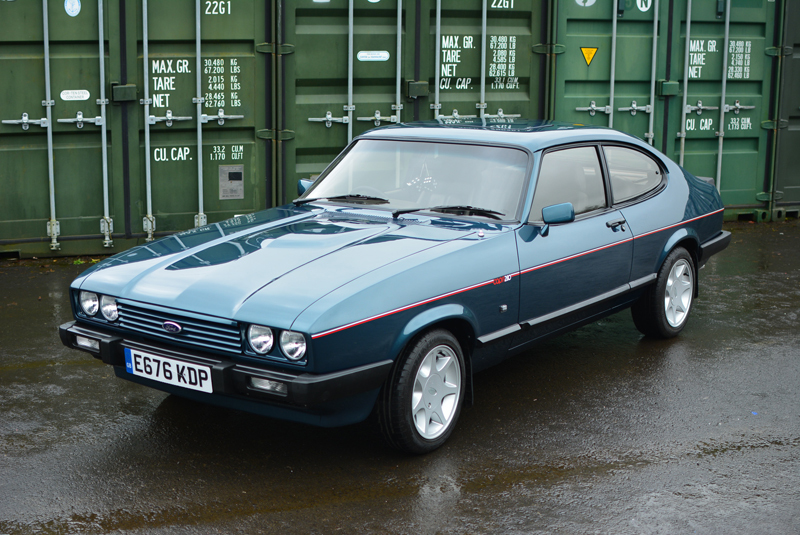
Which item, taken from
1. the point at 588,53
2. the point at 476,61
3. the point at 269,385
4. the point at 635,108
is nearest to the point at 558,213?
the point at 269,385

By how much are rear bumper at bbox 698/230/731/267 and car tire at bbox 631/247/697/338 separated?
0.13m

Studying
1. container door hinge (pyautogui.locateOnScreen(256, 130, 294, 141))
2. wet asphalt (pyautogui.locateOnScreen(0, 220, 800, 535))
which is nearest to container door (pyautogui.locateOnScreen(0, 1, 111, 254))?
container door hinge (pyautogui.locateOnScreen(256, 130, 294, 141))

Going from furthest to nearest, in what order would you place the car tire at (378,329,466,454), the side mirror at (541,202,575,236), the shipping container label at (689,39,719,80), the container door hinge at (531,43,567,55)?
the shipping container label at (689,39,719,80) → the container door hinge at (531,43,567,55) → the side mirror at (541,202,575,236) → the car tire at (378,329,466,454)

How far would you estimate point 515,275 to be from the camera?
14.7 ft

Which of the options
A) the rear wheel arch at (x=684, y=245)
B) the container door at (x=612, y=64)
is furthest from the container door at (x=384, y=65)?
the rear wheel arch at (x=684, y=245)

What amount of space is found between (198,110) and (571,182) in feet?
15.1

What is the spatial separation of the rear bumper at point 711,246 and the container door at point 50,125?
18.0 feet

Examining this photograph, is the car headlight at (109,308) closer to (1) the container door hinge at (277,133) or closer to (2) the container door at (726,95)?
(1) the container door hinge at (277,133)

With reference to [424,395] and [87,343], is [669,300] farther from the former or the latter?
[87,343]

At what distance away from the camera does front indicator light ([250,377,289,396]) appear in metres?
3.61

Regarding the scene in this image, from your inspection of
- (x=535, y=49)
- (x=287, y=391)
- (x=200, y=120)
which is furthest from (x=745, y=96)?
(x=287, y=391)

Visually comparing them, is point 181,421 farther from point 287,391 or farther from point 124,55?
point 124,55

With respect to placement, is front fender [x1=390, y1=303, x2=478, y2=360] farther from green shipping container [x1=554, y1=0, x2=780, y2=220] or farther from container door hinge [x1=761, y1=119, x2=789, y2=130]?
container door hinge [x1=761, y1=119, x2=789, y2=130]

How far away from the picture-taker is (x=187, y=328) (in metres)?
3.81
